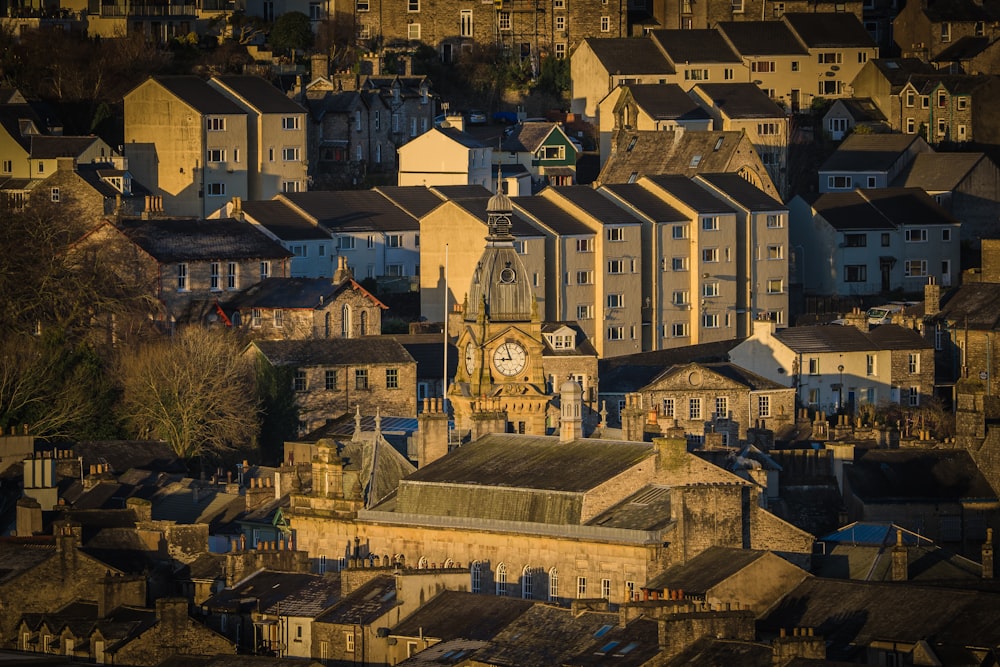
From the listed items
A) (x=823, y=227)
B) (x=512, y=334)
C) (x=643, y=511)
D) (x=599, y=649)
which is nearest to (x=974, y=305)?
(x=823, y=227)

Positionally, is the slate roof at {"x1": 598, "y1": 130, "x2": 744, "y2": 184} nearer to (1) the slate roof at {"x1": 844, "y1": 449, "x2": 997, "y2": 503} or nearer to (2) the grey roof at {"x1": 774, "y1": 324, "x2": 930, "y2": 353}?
(2) the grey roof at {"x1": 774, "y1": 324, "x2": 930, "y2": 353}

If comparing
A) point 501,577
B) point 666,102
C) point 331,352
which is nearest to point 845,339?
point 331,352

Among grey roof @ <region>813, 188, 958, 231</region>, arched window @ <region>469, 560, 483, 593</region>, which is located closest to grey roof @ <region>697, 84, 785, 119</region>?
grey roof @ <region>813, 188, 958, 231</region>

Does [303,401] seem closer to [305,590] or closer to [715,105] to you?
[305,590]

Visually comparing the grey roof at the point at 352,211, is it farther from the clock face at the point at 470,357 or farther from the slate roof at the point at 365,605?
the slate roof at the point at 365,605

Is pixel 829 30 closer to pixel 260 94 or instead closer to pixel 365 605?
pixel 260 94
